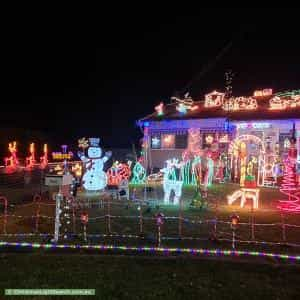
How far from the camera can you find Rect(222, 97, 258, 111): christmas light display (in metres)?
23.0

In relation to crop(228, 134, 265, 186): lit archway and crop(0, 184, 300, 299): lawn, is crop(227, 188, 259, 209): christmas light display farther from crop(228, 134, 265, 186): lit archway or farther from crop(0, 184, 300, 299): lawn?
crop(228, 134, 265, 186): lit archway

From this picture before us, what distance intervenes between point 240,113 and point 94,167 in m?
9.96

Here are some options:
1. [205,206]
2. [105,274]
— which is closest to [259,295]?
[105,274]

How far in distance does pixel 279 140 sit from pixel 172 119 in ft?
22.4

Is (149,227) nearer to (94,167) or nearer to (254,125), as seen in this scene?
(94,167)

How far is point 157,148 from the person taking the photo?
1041 inches

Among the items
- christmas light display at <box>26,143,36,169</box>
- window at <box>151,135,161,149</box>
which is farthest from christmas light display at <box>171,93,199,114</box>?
christmas light display at <box>26,143,36,169</box>

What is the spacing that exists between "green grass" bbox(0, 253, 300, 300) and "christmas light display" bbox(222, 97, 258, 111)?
16.8 meters

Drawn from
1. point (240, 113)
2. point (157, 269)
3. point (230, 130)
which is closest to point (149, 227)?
point (157, 269)

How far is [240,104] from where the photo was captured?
23.4 meters

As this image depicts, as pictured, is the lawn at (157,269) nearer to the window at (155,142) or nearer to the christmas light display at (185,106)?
the window at (155,142)

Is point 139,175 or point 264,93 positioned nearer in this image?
point 139,175

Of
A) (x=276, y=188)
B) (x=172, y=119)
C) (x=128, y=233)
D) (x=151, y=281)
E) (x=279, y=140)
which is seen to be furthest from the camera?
(x=172, y=119)

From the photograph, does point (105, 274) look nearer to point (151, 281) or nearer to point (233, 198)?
point (151, 281)
